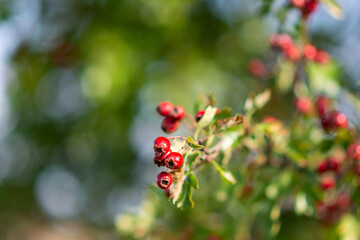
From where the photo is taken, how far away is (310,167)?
1333 millimetres

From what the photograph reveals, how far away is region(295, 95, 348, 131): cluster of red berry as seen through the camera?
122 cm

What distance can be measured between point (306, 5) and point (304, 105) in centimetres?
34

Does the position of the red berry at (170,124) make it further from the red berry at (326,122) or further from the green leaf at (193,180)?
the red berry at (326,122)

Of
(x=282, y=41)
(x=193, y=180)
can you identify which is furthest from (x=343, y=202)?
(x=193, y=180)

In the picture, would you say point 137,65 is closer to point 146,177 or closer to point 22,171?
point 146,177

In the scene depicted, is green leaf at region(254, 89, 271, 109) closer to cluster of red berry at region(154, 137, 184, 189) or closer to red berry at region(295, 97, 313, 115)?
red berry at region(295, 97, 313, 115)

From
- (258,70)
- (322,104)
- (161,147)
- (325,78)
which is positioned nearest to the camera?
(161,147)

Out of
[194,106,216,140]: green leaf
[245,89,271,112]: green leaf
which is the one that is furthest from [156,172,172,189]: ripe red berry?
[245,89,271,112]: green leaf

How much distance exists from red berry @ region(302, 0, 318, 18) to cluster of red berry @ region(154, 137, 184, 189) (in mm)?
750

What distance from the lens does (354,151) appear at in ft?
3.87

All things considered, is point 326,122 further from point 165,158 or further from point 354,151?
point 165,158

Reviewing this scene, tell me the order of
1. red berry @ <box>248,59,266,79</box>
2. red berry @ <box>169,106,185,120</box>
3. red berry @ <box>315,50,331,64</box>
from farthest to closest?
1. red berry @ <box>248,59,266,79</box>
2. red berry @ <box>315,50,331,64</box>
3. red berry @ <box>169,106,185,120</box>

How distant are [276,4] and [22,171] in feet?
12.0

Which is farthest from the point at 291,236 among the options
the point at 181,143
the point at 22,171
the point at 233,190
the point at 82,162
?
the point at 22,171
